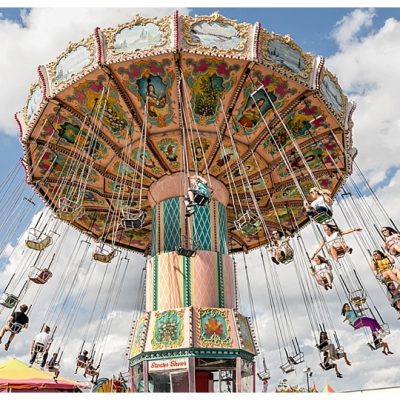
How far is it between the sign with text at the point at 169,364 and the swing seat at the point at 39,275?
3596 millimetres

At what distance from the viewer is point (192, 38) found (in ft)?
39.4

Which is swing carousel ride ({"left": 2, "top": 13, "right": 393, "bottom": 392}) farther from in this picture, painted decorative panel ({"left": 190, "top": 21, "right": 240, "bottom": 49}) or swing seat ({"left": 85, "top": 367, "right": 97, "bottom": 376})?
swing seat ({"left": 85, "top": 367, "right": 97, "bottom": 376})

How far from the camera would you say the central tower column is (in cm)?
1234

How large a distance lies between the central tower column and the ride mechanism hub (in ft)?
0.10

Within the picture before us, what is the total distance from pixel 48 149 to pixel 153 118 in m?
3.53

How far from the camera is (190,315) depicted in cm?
1269

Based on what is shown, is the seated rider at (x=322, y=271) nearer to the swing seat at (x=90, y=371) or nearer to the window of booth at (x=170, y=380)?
the window of booth at (x=170, y=380)

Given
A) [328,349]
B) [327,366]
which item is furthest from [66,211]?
[327,366]

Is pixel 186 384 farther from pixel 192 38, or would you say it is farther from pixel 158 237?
pixel 192 38

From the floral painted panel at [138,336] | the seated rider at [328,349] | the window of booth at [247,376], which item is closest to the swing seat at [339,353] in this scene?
the seated rider at [328,349]

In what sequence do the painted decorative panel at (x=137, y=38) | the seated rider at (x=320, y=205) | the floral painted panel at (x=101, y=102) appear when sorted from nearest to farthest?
the seated rider at (x=320, y=205) < the painted decorative panel at (x=137, y=38) < the floral painted panel at (x=101, y=102)

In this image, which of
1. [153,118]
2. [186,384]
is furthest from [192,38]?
[186,384]

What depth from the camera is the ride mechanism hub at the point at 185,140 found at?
1220 centimetres

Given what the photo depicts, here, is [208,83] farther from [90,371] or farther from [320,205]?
[90,371]
